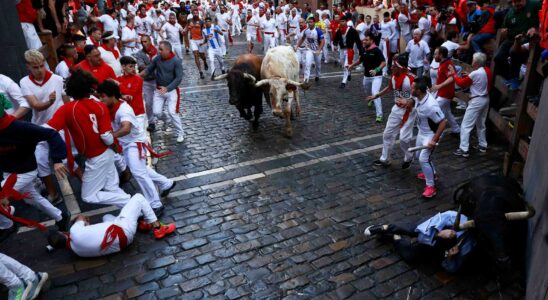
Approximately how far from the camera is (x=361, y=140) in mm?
9109

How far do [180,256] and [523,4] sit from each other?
900cm

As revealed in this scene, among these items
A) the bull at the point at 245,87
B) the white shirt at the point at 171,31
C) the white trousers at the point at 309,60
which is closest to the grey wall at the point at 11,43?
the bull at the point at 245,87

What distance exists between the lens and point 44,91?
21.9ft

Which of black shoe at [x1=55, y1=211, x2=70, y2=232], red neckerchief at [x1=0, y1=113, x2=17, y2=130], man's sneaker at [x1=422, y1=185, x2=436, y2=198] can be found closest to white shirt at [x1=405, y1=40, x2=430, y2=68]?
man's sneaker at [x1=422, y1=185, x2=436, y2=198]

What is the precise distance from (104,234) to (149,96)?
547 centimetres

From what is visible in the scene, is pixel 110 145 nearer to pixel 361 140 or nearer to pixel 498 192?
pixel 498 192

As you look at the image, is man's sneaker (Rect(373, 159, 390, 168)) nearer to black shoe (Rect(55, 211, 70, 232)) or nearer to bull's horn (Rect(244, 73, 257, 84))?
bull's horn (Rect(244, 73, 257, 84))

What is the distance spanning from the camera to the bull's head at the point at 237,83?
9.50 metres

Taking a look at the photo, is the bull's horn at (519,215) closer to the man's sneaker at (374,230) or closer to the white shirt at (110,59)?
the man's sneaker at (374,230)

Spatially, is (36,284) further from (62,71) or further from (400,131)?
(400,131)

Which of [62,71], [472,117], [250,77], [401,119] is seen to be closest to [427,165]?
[401,119]

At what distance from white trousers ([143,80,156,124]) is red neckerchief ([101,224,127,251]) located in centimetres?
528

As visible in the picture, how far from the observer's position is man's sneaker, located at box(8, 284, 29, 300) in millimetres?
4176

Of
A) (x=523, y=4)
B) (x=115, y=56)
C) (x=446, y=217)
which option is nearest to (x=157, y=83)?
(x=115, y=56)
